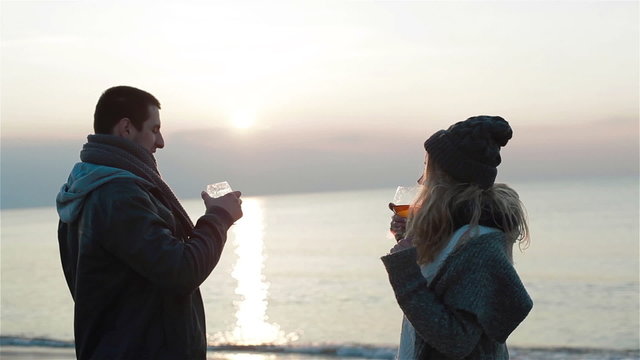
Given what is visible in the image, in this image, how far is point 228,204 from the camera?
9.45 feet

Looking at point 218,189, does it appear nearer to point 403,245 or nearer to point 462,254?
point 403,245

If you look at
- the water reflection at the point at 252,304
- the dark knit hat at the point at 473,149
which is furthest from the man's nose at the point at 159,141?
the water reflection at the point at 252,304

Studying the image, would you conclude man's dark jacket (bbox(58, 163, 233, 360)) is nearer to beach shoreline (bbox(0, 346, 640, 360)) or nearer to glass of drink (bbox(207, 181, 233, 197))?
glass of drink (bbox(207, 181, 233, 197))

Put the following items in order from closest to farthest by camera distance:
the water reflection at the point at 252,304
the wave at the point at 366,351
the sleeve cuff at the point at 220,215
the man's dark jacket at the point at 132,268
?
the man's dark jacket at the point at 132,268 < the sleeve cuff at the point at 220,215 < the wave at the point at 366,351 < the water reflection at the point at 252,304

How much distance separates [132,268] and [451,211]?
1.21 meters

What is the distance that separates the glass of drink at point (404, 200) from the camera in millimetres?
3023

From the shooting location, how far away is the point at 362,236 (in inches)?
1812

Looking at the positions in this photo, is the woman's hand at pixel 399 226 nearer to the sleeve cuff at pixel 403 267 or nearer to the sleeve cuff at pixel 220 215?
the sleeve cuff at pixel 403 267

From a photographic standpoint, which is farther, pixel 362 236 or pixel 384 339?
pixel 362 236

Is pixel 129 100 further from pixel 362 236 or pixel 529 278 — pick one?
pixel 362 236

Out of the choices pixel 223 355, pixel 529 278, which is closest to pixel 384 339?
pixel 223 355

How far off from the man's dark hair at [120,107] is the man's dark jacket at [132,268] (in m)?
0.20

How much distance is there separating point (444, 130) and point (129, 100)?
1.24 metres

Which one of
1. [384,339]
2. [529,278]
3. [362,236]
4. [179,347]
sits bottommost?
[362,236]
